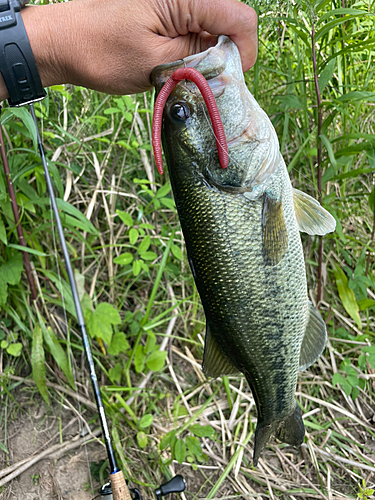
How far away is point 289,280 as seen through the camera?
1633 mm

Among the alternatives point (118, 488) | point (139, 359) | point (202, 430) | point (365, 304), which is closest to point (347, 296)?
point (365, 304)

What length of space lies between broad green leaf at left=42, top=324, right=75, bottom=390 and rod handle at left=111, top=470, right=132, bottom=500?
2.66 feet

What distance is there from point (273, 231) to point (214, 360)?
0.58 meters

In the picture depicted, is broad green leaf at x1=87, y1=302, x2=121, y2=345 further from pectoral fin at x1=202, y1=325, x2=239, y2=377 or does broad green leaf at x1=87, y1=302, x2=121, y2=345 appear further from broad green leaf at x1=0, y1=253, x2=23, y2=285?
pectoral fin at x1=202, y1=325, x2=239, y2=377

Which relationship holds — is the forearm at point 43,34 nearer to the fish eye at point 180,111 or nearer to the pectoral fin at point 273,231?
the fish eye at point 180,111

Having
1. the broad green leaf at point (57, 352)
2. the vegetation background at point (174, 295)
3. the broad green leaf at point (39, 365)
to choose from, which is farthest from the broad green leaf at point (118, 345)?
the broad green leaf at point (39, 365)

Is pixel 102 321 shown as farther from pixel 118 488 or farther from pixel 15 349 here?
pixel 118 488

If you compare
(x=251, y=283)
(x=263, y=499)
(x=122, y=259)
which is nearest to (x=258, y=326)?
(x=251, y=283)

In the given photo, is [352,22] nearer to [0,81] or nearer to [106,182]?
[106,182]

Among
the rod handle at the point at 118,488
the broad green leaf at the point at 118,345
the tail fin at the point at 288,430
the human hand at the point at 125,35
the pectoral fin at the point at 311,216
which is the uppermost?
the human hand at the point at 125,35

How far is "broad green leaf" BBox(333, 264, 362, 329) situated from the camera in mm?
2943

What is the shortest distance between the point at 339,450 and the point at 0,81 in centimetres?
281

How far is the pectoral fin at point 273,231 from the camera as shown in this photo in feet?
5.09

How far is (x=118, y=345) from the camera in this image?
8.71 feet
